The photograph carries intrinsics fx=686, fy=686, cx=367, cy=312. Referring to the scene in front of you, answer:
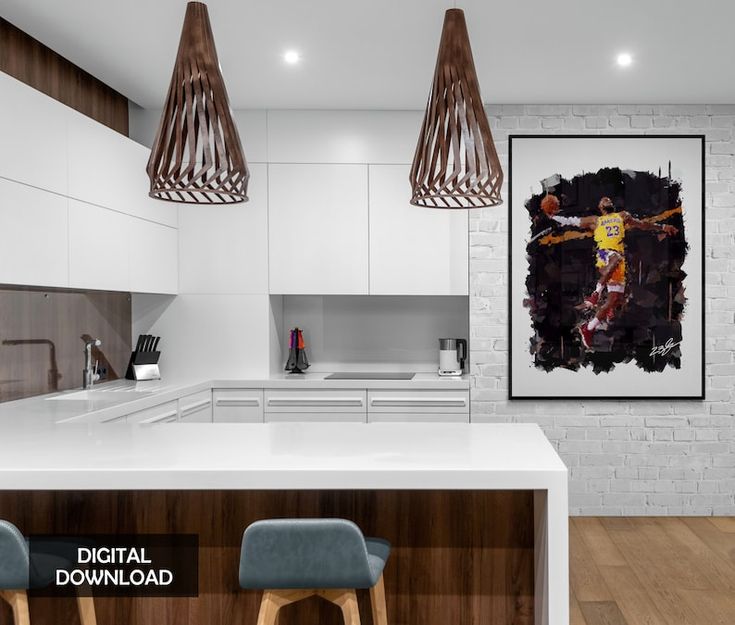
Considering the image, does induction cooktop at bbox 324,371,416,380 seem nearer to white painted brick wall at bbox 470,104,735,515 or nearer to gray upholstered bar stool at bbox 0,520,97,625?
white painted brick wall at bbox 470,104,735,515

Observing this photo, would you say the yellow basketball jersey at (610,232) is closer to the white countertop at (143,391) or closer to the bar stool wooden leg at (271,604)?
the white countertop at (143,391)

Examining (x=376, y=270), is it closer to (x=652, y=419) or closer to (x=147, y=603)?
(x=652, y=419)

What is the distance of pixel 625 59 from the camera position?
3578 millimetres

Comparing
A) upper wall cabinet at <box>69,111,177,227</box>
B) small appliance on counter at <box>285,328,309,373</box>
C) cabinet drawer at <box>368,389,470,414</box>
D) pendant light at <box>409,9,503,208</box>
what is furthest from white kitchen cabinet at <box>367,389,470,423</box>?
pendant light at <box>409,9,503,208</box>

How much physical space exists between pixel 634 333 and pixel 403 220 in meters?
1.62

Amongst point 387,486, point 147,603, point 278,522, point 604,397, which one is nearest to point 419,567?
point 387,486

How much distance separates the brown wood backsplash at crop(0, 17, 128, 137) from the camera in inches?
126

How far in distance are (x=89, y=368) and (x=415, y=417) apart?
1.93 m

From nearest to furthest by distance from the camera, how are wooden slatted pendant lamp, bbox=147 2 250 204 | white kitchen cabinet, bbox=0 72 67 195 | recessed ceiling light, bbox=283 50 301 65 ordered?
wooden slatted pendant lamp, bbox=147 2 250 204 → white kitchen cabinet, bbox=0 72 67 195 → recessed ceiling light, bbox=283 50 301 65

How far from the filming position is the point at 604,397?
434 centimetres

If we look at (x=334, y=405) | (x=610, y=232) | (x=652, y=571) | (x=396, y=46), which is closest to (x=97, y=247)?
(x=334, y=405)

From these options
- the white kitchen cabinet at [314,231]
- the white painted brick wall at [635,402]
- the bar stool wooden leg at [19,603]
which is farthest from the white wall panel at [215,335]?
the bar stool wooden leg at [19,603]

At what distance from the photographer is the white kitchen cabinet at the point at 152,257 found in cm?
393

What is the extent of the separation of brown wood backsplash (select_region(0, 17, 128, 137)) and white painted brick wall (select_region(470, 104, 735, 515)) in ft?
7.59
